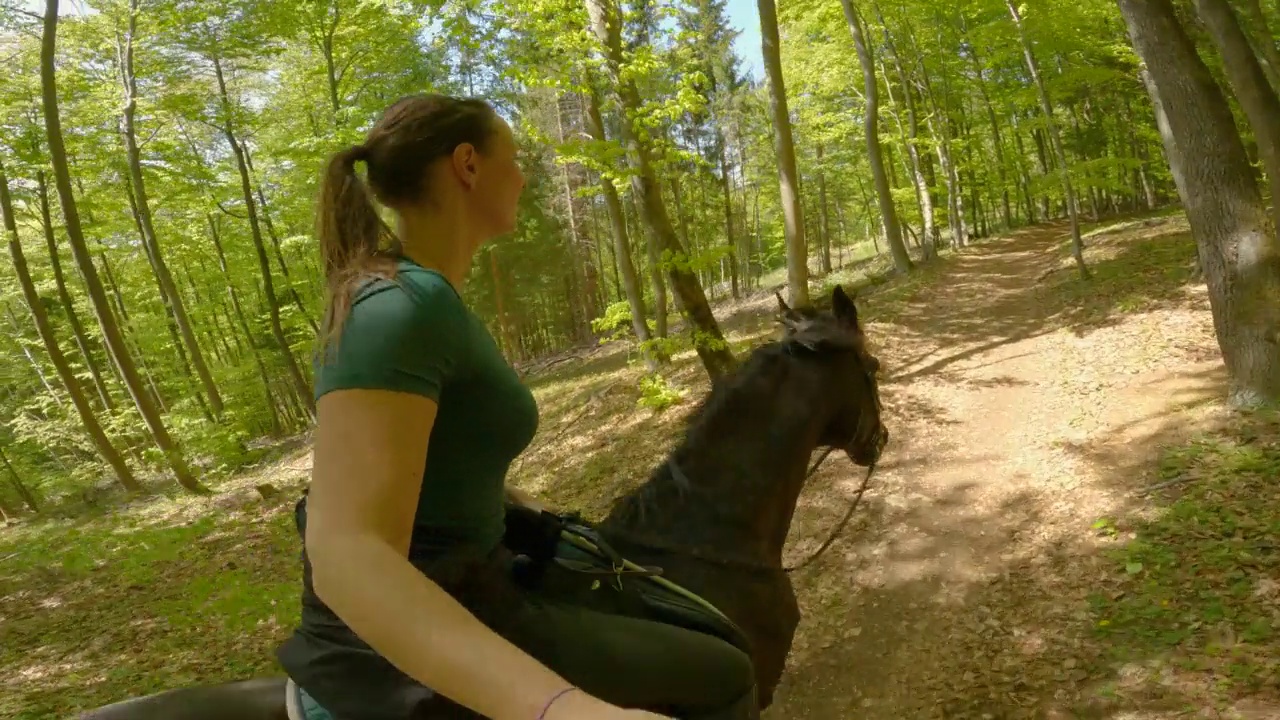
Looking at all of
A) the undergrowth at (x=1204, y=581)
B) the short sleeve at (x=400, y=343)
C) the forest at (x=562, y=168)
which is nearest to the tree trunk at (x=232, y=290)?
the forest at (x=562, y=168)

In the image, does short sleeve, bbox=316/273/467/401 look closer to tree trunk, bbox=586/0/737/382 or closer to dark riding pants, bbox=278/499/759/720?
dark riding pants, bbox=278/499/759/720

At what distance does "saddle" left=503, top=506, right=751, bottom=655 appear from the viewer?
6.23 ft

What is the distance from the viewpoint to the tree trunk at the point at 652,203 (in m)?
9.20

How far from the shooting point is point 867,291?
1927 centimetres

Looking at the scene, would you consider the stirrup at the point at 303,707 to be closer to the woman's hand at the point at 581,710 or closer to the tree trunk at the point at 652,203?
the woman's hand at the point at 581,710

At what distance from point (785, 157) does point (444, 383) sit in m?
10.5

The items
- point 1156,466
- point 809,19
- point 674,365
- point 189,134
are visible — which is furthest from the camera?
point 809,19

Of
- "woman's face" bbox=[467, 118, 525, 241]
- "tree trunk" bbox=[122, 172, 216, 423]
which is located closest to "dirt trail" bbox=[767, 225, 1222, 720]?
"woman's face" bbox=[467, 118, 525, 241]

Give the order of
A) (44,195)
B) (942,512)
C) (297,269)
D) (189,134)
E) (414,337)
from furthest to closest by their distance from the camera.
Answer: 1. (297,269)
2. (189,134)
3. (44,195)
4. (942,512)
5. (414,337)

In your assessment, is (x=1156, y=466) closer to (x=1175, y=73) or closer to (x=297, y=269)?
(x=1175, y=73)

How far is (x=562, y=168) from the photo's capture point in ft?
78.9

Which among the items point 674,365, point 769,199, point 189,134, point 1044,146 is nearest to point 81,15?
point 189,134

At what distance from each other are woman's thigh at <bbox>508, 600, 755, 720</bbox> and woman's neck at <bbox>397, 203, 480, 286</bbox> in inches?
32.6

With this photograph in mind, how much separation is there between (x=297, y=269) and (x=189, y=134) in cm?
578
